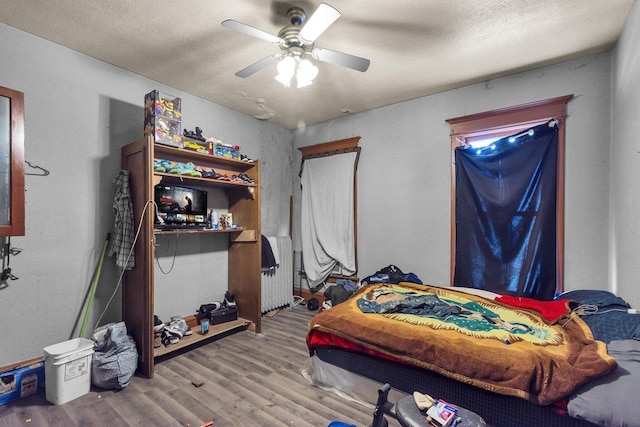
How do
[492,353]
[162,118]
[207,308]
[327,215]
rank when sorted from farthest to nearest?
[327,215] < [207,308] < [162,118] < [492,353]

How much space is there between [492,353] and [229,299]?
2699 millimetres

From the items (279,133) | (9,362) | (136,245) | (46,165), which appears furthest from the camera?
(279,133)

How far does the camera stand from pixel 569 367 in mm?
1341

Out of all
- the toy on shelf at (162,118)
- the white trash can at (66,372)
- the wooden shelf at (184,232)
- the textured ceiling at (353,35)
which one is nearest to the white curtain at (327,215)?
the wooden shelf at (184,232)

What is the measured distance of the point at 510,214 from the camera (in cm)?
275

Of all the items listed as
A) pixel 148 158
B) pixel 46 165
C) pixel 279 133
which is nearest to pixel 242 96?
pixel 279 133

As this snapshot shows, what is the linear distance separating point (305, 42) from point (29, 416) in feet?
9.69

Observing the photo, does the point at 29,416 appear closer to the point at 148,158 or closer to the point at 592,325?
the point at 148,158

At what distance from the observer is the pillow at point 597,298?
73.3 inches

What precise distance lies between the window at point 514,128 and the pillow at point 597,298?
0.39m

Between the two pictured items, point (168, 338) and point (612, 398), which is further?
point (168, 338)

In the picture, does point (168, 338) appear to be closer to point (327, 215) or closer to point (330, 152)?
point (327, 215)

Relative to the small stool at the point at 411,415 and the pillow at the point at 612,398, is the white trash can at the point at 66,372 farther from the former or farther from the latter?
the pillow at the point at 612,398

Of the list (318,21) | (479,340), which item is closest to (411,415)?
(479,340)
